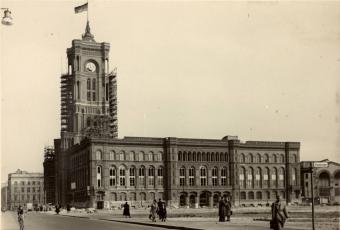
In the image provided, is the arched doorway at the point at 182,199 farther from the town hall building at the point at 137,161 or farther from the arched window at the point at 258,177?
the arched window at the point at 258,177

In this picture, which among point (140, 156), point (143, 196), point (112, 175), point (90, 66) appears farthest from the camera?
point (90, 66)

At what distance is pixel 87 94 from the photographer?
121 metres

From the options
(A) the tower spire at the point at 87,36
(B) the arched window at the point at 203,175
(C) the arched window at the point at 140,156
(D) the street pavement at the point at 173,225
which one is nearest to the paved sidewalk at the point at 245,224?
(D) the street pavement at the point at 173,225

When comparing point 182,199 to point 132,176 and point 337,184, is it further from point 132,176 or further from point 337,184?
point 337,184

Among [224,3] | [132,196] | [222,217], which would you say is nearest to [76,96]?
[132,196]

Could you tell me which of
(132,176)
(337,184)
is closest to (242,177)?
(132,176)

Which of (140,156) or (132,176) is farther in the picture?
(140,156)

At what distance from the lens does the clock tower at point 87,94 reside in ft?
385

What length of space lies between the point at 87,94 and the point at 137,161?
27.6 m

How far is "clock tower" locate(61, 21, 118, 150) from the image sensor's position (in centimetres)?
11731

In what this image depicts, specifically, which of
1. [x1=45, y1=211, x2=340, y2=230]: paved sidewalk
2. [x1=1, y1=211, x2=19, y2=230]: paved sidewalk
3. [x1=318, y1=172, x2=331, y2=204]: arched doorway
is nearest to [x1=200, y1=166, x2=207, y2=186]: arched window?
[x1=318, y1=172, x2=331, y2=204]: arched doorway

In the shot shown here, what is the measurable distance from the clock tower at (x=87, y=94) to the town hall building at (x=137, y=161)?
21 centimetres

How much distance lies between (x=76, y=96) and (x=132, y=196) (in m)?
30.9

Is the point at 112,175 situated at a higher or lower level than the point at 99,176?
higher
